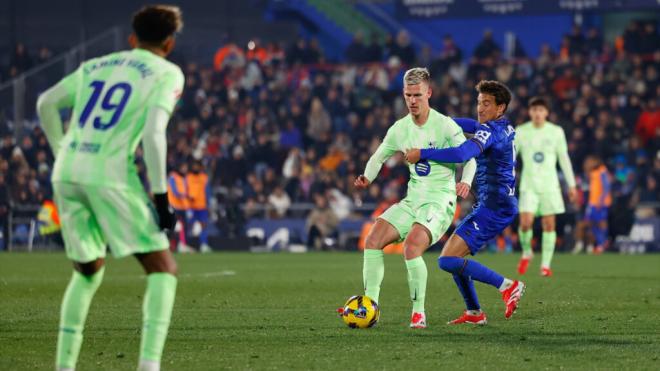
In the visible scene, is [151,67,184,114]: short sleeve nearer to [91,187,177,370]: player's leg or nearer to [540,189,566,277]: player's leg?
[91,187,177,370]: player's leg

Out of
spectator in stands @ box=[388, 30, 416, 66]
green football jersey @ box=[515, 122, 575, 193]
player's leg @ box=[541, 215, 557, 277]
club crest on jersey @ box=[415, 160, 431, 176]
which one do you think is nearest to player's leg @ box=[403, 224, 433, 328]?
club crest on jersey @ box=[415, 160, 431, 176]

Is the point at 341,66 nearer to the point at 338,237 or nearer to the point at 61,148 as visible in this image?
the point at 338,237

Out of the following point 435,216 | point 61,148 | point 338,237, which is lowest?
point 338,237

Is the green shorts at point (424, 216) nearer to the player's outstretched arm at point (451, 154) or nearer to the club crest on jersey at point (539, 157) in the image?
the player's outstretched arm at point (451, 154)

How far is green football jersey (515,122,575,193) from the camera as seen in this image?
18370 millimetres

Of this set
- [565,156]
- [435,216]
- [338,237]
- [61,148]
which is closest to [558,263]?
[565,156]

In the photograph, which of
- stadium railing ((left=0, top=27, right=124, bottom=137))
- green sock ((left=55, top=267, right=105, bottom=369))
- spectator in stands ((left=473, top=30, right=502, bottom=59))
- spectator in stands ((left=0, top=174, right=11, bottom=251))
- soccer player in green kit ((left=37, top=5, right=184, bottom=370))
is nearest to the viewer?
soccer player in green kit ((left=37, top=5, right=184, bottom=370))

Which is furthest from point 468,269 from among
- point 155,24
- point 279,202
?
point 279,202

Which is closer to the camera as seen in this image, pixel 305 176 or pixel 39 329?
pixel 39 329

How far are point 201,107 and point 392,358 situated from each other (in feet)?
81.0

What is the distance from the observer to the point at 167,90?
6562 millimetres

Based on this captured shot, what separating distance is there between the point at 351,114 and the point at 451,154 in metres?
21.5

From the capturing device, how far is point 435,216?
10742 millimetres

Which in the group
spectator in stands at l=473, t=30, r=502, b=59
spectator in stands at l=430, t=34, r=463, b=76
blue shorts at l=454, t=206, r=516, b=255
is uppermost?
spectator in stands at l=473, t=30, r=502, b=59
